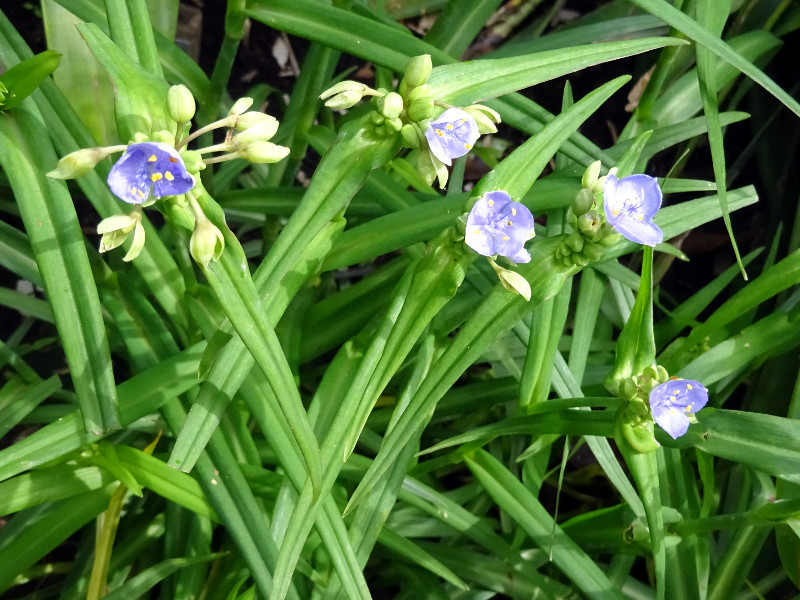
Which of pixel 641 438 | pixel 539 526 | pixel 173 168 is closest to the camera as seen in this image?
pixel 173 168

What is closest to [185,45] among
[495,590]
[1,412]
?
[1,412]

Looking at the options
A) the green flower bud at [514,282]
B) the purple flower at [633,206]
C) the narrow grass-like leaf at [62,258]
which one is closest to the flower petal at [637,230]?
the purple flower at [633,206]

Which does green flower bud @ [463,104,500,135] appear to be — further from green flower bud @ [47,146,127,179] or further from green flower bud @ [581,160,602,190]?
green flower bud @ [47,146,127,179]

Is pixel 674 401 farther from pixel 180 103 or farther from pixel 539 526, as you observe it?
pixel 180 103

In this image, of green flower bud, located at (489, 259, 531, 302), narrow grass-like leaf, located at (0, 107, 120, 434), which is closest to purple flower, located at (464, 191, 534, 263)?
green flower bud, located at (489, 259, 531, 302)

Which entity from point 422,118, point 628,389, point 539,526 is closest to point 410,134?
point 422,118

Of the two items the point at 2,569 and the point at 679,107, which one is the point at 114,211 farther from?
the point at 679,107
